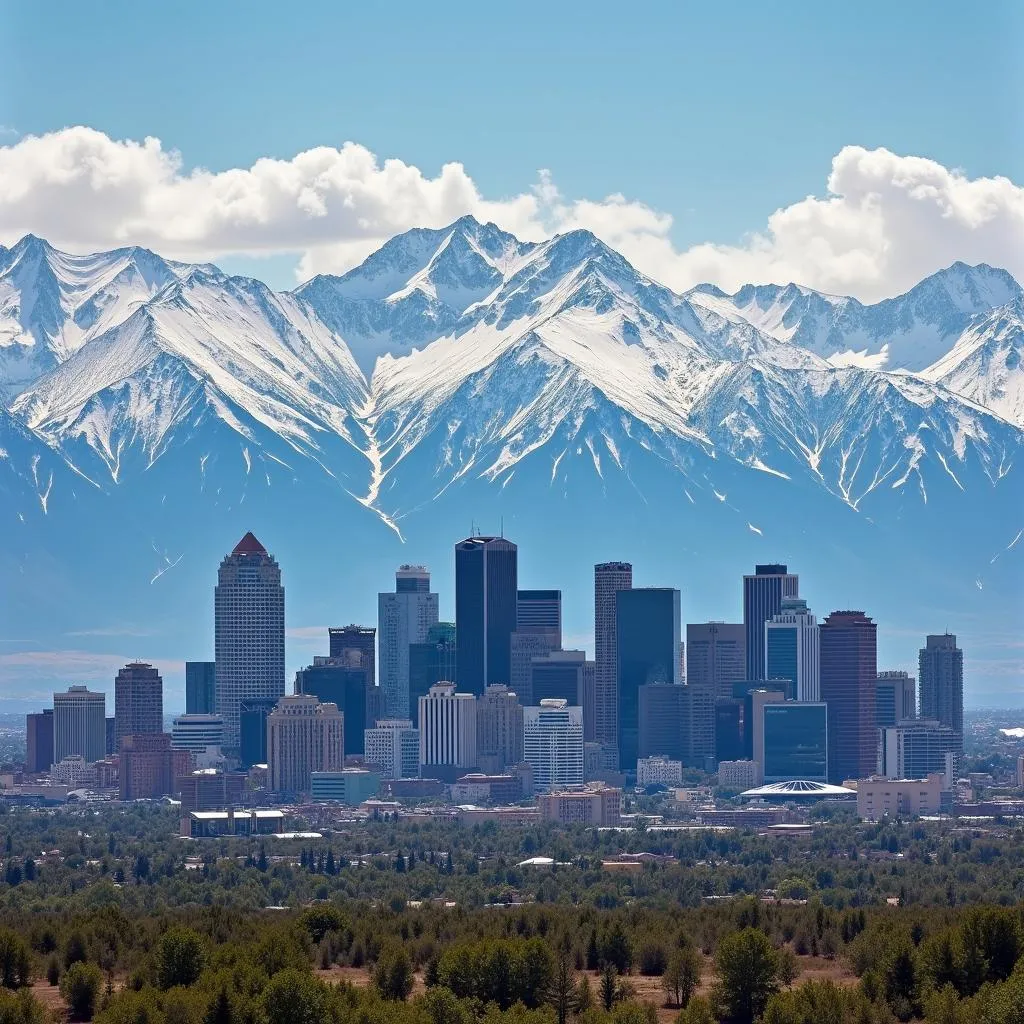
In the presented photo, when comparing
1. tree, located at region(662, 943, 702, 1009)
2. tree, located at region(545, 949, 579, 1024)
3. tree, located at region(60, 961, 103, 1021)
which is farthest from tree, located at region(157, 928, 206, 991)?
tree, located at region(662, 943, 702, 1009)

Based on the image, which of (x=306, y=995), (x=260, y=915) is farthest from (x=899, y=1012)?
(x=260, y=915)

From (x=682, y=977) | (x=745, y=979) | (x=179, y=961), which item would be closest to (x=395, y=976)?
(x=179, y=961)

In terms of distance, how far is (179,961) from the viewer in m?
130

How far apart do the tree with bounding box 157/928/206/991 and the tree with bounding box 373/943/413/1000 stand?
7.35 metres

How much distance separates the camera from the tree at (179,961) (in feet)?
425

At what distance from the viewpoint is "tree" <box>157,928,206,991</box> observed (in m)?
130

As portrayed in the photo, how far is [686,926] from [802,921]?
588 cm

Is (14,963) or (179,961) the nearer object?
(179,961)

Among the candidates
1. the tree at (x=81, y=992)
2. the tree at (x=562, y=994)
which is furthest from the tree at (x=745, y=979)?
the tree at (x=81, y=992)

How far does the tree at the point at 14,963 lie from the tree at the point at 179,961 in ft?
25.9

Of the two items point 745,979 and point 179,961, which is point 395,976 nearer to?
point 179,961

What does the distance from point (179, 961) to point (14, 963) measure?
10297mm

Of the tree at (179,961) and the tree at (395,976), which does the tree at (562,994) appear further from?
the tree at (179,961)

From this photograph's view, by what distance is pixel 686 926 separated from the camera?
526 ft
